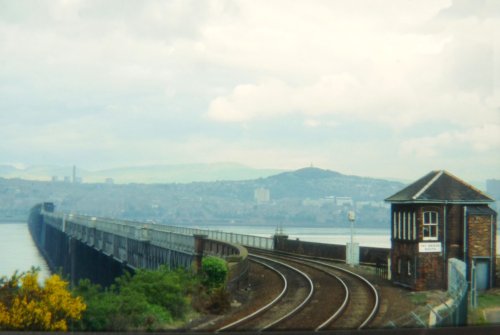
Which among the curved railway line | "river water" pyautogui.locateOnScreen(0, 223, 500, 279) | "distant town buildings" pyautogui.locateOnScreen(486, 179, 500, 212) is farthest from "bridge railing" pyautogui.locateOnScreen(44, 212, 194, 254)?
"distant town buildings" pyautogui.locateOnScreen(486, 179, 500, 212)

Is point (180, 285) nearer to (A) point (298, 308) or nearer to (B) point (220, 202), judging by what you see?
(A) point (298, 308)

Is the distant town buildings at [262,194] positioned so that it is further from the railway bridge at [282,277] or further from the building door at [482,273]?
the building door at [482,273]

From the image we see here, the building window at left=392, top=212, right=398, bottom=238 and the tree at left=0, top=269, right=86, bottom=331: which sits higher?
the building window at left=392, top=212, right=398, bottom=238

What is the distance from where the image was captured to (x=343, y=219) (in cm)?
4241

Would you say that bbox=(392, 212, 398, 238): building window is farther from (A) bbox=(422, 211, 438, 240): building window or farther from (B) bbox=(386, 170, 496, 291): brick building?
(A) bbox=(422, 211, 438, 240): building window

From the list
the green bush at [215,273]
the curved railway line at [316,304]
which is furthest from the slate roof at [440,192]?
the green bush at [215,273]

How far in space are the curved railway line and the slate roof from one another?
17.3 ft

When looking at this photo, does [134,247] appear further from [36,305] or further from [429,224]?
[36,305]

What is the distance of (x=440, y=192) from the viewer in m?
36.9

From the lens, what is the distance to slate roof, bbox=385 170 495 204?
3644 centimetres

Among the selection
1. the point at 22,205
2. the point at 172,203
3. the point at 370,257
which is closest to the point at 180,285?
the point at 172,203

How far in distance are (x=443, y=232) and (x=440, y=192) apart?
6.99 feet

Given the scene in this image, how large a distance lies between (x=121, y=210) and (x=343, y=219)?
13338 mm

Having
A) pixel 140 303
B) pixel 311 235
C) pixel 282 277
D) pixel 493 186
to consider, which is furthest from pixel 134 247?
pixel 140 303
